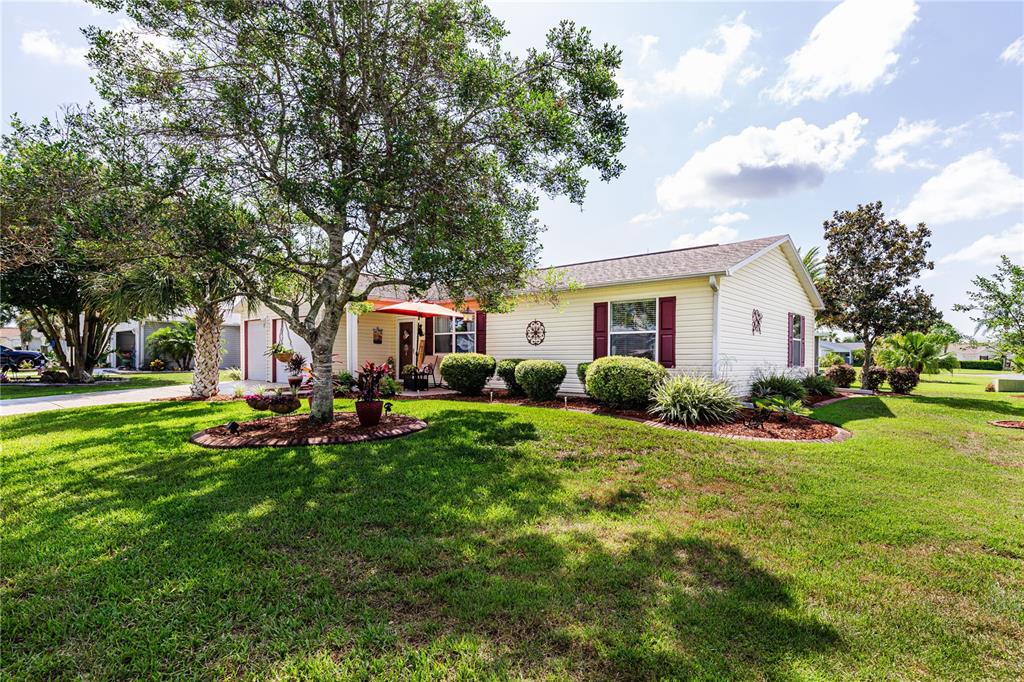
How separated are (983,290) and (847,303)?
7122 mm

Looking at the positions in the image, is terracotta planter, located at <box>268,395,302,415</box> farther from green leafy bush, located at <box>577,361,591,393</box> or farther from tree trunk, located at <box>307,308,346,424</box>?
Answer: green leafy bush, located at <box>577,361,591,393</box>

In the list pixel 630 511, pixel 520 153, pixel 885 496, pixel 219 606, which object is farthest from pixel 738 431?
pixel 219 606

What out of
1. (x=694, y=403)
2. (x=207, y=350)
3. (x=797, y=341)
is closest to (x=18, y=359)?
(x=207, y=350)

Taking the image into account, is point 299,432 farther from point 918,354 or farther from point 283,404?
point 918,354

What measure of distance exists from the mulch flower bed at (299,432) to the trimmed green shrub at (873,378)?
17799mm

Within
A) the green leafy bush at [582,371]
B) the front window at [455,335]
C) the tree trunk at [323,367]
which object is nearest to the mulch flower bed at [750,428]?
the green leafy bush at [582,371]

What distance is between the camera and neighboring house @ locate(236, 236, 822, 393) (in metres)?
10.2

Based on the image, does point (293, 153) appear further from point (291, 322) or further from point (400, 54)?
point (291, 322)

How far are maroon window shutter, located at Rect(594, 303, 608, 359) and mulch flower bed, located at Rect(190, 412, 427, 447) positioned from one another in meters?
5.53

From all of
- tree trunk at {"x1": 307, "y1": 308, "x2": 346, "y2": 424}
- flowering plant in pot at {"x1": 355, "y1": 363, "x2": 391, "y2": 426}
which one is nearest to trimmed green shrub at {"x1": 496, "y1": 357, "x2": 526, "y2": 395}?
flowering plant in pot at {"x1": 355, "y1": 363, "x2": 391, "y2": 426}

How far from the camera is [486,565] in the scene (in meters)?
3.07

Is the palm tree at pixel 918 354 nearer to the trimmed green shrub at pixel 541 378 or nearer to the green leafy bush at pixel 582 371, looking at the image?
the green leafy bush at pixel 582 371

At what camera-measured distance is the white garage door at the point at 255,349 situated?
731 inches

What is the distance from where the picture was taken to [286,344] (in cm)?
1678
